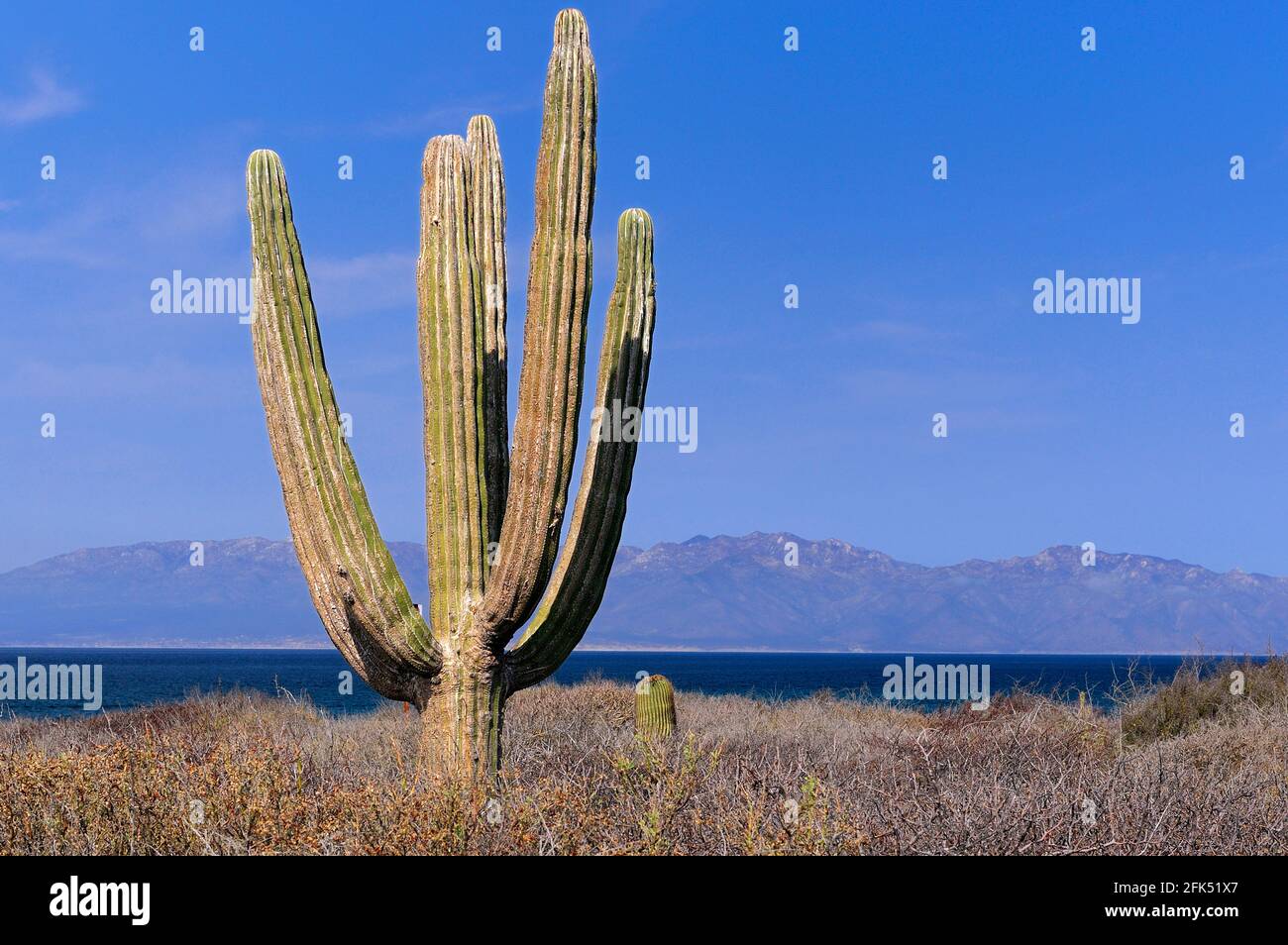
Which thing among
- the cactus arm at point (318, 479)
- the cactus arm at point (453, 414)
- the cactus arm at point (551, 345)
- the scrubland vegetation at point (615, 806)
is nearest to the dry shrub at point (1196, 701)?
the scrubland vegetation at point (615, 806)

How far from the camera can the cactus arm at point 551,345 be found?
6.40 m

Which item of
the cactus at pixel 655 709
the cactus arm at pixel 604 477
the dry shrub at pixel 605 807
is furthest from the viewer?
the cactus at pixel 655 709

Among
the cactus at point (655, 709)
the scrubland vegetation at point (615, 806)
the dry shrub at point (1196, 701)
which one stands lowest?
the dry shrub at point (1196, 701)

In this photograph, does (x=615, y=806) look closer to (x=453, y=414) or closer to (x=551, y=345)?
(x=453, y=414)

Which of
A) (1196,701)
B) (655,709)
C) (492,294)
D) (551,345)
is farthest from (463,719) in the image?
(1196,701)

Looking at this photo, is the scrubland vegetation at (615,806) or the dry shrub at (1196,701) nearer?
the scrubland vegetation at (615,806)

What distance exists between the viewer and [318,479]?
6.32 metres

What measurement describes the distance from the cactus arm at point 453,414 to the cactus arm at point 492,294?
0.21 metres

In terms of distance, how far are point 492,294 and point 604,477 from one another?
138cm

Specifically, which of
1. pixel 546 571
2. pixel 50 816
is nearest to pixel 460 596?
pixel 546 571

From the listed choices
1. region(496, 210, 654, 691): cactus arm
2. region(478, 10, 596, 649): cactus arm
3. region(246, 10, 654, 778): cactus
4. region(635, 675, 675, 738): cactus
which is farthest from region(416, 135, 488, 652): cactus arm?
region(635, 675, 675, 738): cactus

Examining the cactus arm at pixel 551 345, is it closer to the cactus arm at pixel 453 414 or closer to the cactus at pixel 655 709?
the cactus arm at pixel 453 414
